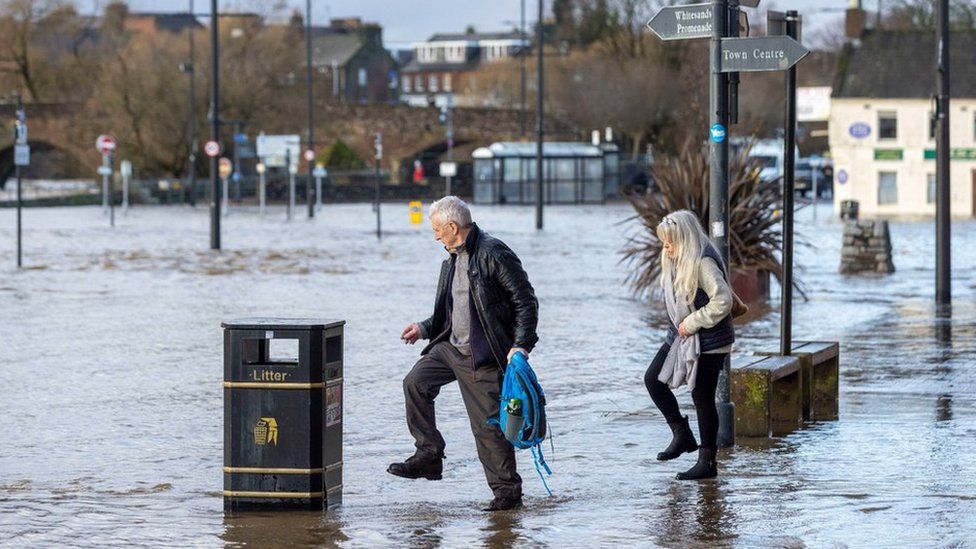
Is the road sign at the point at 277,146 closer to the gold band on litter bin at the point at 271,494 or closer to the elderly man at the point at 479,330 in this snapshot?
the elderly man at the point at 479,330

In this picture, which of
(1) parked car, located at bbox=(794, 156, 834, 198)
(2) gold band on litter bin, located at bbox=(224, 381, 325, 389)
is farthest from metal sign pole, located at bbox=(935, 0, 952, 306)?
(1) parked car, located at bbox=(794, 156, 834, 198)

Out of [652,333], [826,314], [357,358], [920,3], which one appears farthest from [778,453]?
[920,3]

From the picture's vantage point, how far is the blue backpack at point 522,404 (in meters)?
9.20

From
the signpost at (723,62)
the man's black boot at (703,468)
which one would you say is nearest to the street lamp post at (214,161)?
the signpost at (723,62)

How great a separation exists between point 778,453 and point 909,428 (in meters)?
1.46

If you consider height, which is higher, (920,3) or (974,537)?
(920,3)

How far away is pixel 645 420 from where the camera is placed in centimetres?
1259

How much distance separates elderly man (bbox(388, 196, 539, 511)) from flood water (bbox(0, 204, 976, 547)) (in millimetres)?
294

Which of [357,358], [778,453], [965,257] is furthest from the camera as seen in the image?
[965,257]

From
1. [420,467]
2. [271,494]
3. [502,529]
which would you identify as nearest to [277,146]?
[420,467]

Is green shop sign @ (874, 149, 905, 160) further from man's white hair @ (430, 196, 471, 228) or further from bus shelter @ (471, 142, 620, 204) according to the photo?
man's white hair @ (430, 196, 471, 228)

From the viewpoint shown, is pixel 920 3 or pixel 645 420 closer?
pixel 645 420

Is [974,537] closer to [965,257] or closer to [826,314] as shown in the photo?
[826,314]

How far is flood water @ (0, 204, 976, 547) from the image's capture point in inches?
348
